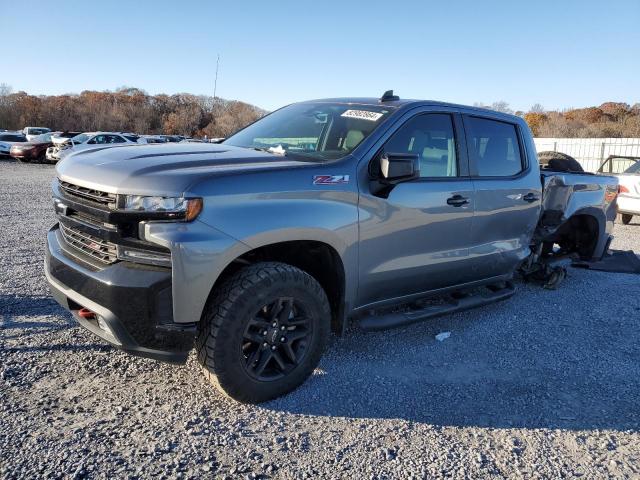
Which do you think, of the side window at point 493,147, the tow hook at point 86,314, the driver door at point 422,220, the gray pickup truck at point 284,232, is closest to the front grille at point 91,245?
the gray pickup truck at point 284,232

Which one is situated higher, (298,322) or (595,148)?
(595,148)

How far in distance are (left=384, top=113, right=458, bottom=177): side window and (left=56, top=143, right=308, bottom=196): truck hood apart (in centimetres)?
91

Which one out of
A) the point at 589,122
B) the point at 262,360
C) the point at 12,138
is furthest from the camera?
the point at 589,122

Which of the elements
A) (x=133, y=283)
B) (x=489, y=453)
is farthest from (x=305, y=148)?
(x=489, y=453)

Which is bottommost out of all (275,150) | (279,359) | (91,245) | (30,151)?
(279,359)

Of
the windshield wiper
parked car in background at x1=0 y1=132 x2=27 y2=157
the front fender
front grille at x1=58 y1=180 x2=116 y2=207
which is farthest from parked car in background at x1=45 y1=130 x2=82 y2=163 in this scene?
the front fender

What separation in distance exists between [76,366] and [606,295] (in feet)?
17.6

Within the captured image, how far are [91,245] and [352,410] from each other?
1834mm

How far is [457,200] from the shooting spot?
408cm

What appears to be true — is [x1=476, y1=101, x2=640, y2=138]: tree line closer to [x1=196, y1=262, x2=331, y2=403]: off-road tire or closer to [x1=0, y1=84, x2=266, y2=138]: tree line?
[x1=0, y1=84, x2=266, y2=138]: tree line

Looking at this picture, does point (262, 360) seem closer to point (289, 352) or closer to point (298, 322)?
point (289, 352)

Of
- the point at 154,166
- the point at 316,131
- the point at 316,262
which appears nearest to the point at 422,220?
the point at 316,262

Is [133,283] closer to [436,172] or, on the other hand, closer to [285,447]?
[285,447]

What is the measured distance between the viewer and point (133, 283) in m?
2.73
